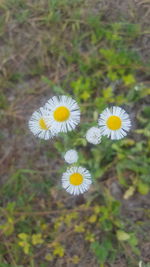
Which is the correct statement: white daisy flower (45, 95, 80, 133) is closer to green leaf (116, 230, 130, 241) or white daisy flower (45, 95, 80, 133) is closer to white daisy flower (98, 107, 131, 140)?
white daisy flower (98, 107, 131, 140)

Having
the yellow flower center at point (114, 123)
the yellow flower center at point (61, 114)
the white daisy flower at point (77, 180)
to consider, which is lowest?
the white daisy flower at point (77, 180)

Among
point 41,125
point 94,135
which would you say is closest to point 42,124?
point 41,125

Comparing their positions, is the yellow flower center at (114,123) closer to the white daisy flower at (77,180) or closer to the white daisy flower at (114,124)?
the white daisy flower at (114,124)

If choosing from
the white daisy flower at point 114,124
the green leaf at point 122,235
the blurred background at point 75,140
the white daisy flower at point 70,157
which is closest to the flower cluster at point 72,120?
the white daisy flower at point 114,124

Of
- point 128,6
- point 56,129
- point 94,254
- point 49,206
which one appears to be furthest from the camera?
point 128,6

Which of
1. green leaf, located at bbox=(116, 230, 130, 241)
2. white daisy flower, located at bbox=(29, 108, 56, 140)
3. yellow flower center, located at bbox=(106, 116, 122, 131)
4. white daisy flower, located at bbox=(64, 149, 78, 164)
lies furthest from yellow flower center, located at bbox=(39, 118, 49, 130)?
green leaf, located at bbox=(116, 230, 130, 241)

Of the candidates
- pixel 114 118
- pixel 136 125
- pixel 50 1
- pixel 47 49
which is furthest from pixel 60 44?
pixel 114 118

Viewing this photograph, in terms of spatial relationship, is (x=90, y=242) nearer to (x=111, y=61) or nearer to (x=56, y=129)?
(x=56, y=129)
